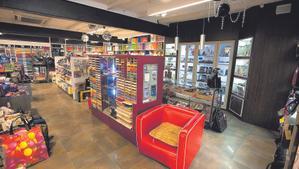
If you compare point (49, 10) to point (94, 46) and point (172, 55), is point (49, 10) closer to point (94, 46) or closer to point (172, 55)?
point (172, 55)

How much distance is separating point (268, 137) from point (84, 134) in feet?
14.1

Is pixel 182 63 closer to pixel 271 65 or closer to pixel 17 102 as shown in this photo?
pixel 271 65

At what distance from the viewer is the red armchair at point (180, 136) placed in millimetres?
2117

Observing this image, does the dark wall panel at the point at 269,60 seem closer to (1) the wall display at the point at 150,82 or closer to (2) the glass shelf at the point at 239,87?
(2) the glass shelf at the point at 239,87

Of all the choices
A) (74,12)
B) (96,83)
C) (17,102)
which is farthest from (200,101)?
(17,102)

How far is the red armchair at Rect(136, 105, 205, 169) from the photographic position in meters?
2.12

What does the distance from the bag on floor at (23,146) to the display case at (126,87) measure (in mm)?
1438

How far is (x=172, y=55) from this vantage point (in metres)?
6.19

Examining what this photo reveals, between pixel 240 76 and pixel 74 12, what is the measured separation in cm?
470

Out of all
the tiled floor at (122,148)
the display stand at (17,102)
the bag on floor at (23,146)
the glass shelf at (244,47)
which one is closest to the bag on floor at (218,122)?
the tiled floor at (122,148)

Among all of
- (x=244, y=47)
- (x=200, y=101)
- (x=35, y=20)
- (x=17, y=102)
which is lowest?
(x=17, y=102)

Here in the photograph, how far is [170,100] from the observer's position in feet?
14.0

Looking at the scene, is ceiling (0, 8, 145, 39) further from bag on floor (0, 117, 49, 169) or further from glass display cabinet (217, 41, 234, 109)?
glass display cabinet (217, 41, 234, 109)

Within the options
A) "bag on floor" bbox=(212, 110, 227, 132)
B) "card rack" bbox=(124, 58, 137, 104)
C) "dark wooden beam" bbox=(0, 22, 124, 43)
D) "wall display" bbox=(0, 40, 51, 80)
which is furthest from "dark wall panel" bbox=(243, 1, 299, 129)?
"wall display" bbox=(0, 40, 51, 80)
